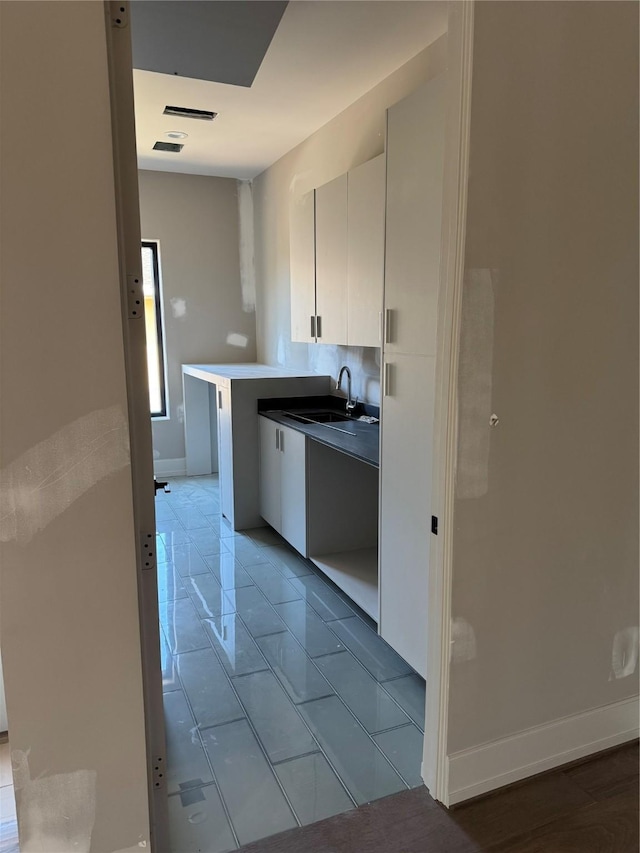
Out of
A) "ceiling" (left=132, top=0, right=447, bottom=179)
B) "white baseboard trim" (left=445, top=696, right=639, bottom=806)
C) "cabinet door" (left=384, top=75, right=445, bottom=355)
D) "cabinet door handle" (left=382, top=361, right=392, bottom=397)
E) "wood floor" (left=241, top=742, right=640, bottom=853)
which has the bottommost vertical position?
"wood floor" (left=241, top=742, right=640, bottom=853)

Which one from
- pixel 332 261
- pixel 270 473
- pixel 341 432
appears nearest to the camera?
pixel 341 432

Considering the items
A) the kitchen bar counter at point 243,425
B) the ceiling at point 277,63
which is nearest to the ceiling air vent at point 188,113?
the ceiling at point 277,63

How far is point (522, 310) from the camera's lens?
64.2 inches

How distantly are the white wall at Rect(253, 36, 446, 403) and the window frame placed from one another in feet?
2.94

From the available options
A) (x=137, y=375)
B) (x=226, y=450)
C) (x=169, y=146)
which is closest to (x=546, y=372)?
(x=137, y=375)

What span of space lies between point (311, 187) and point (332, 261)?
3.74 feet

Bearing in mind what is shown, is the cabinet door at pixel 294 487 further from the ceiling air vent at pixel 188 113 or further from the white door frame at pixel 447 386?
the ceiling air vent at pixel 188 113

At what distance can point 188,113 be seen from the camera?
11.7ft

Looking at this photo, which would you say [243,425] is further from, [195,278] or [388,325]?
[195,278]

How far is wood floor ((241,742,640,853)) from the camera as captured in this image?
160 centimetres

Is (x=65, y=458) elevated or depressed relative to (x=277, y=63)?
depressed

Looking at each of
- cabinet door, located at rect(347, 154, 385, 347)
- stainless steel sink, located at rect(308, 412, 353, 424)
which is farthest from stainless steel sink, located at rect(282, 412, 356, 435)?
cabinet door, located at rect(347, 154, 385, 347)

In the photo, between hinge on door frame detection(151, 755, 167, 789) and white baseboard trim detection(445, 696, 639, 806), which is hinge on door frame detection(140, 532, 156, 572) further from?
white baseboard trim detection(445, 696, 639, 806)

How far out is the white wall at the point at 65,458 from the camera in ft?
3.60
